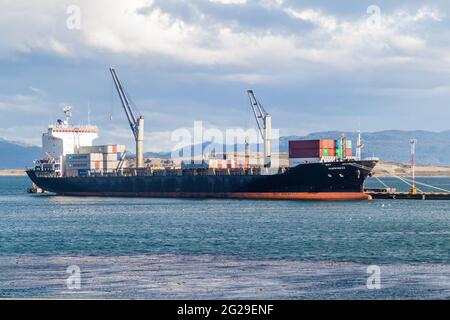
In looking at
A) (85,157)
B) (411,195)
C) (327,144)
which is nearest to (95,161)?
(85,157)

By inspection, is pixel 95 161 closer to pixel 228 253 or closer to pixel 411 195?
pixel 411 195

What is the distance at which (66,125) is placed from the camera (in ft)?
472

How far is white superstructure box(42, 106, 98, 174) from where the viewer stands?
13975 cm

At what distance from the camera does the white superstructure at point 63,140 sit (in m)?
140

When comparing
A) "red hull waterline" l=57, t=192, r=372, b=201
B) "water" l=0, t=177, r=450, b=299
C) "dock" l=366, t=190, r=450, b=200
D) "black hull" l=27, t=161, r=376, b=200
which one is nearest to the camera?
"water" l=0, t=177, r=450, b=299

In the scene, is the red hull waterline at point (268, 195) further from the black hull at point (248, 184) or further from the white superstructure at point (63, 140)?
the white superstructure at point (63, 140)

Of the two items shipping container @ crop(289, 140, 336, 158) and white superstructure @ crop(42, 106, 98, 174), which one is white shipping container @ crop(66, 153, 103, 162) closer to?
white superstructure @ crop(42, 106, 98, 174)

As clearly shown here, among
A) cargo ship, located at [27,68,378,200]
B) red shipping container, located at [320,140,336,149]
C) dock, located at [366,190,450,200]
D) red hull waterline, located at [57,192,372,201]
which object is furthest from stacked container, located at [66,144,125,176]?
dock, located at [366,190,450,200]

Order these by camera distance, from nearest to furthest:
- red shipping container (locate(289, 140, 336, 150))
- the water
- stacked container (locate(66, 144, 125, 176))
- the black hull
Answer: the water
the black hull
red shipping container (locate(289, 140, 336, 150))
stacked container (locate(66, 144, 125, 176))

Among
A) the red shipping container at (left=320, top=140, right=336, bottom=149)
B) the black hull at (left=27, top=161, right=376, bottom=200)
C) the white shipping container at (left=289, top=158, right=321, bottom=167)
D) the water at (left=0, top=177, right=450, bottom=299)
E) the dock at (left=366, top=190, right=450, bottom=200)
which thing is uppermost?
the red shipping container at (left=320, top=140, right=336, bottom=149)

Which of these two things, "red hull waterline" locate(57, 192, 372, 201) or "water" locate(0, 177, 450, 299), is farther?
"red hull waterline" locate(57, 192, 372, 201)

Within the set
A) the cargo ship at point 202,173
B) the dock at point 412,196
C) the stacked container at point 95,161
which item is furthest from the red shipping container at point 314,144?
the stacked container at point 95,161

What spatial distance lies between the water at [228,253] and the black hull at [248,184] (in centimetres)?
1848

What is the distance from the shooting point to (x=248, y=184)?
350ft
